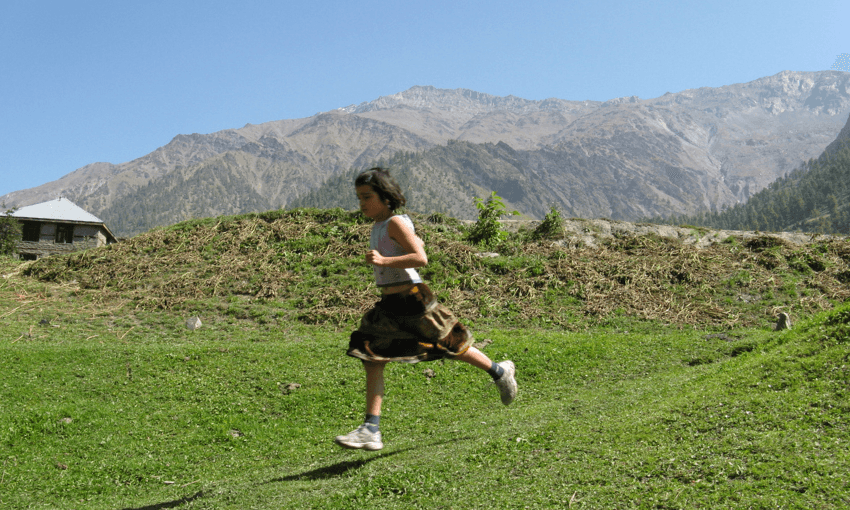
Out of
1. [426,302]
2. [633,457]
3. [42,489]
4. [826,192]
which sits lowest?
[42,489]

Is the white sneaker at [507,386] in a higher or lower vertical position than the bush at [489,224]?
lower

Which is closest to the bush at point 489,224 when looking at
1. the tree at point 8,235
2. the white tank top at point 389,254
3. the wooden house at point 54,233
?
Result: the white tank top at point 389,254

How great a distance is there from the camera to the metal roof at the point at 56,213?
4203 cm

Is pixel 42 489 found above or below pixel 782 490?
below

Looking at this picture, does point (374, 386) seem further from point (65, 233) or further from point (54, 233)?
point (54, 233)

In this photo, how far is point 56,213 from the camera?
142ft

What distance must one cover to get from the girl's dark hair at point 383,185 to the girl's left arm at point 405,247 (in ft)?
1.13

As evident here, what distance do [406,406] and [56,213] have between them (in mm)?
46384

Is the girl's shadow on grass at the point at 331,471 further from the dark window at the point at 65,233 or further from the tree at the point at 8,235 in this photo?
the dark window at the point at 65,233

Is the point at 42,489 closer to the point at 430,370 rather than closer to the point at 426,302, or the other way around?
the point at 426,302

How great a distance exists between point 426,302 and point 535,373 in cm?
518

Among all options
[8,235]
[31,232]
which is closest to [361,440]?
[8,235]

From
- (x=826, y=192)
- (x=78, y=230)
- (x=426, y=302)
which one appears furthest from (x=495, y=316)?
(x=826, y=192)

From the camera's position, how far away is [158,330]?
1304 centimetres
